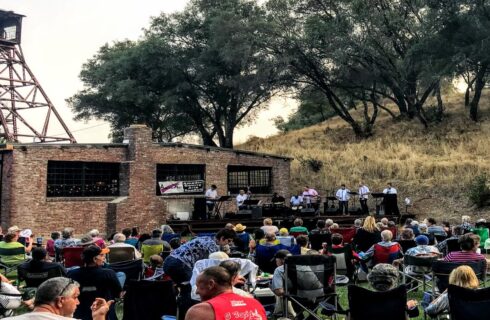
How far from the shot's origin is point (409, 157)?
107 feet

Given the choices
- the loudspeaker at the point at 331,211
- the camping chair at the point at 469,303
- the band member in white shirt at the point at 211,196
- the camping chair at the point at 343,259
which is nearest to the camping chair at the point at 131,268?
the camping chair at the point at 343,259

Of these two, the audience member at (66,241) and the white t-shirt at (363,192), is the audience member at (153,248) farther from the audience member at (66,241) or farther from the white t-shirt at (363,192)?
the white t-shirt at (363,192)

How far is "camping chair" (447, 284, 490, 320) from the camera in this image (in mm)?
5375

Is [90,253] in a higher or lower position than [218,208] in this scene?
lower

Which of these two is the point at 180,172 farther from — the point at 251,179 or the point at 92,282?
the point at 92,282

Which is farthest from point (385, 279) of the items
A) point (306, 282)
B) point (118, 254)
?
point (118, 254)

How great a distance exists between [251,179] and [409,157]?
10175 millimetres

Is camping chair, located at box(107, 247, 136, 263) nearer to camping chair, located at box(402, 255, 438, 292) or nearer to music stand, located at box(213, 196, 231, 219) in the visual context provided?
camping chair, located at box(402, 255, 438, 292)

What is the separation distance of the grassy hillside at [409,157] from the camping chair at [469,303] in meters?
20.6

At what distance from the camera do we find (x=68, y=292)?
3891mm

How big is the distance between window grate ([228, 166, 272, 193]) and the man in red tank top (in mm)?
24250

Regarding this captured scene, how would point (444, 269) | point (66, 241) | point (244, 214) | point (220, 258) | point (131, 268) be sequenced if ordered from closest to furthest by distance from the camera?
point (220, 258)
point (444, 269)
point (131, 268)
point (66, 241)
point (244, 214)

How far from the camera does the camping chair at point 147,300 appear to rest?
625 cm

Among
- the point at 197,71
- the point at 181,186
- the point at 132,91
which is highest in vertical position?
the point at 197,71
